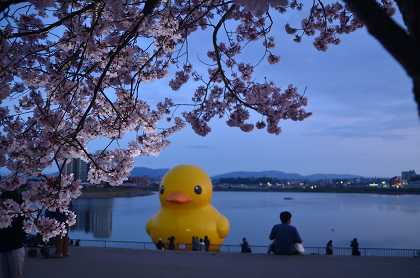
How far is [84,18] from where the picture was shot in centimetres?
508

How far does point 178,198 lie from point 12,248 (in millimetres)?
8333

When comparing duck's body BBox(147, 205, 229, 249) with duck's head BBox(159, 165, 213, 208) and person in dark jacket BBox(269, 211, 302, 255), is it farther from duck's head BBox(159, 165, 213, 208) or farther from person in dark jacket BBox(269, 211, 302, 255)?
person in dark jacket BBox(269, 211, 302, 255)

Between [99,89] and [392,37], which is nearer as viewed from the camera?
[392,37]

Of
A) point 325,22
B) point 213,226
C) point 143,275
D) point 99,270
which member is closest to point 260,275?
point 143,275

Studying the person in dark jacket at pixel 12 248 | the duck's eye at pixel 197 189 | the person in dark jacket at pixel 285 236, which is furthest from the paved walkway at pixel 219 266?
the duck's eye at pixel 197 189

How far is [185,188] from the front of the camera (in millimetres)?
13375

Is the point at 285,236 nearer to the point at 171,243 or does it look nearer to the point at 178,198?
the point at 171,243

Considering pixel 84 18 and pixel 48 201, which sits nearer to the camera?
pixel 48 201

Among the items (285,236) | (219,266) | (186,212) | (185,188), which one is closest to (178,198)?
(185,188)

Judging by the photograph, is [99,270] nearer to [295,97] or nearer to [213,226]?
[295,97]

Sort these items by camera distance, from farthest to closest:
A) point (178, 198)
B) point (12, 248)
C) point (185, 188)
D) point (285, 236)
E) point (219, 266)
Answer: point (185, 188)
point (178, 198)
point (285, 236)
point (219, 266)
point (12, 248)

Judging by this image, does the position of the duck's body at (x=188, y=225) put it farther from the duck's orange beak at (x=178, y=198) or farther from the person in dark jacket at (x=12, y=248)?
the person in dark jacket at (x=12, y=248)

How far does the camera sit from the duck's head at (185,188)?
43.6ft

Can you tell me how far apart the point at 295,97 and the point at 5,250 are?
4040 millimetres
